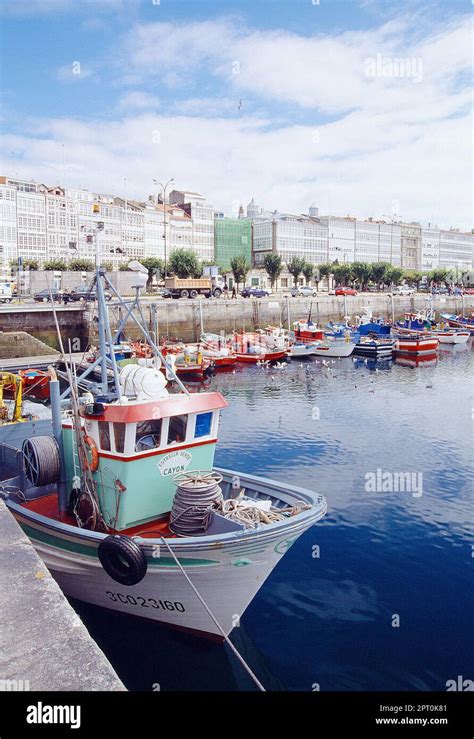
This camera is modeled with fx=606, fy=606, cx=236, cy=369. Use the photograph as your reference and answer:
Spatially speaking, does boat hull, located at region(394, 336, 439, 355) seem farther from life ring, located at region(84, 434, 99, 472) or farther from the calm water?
life ring, located at region(84, 434, 99, 472)

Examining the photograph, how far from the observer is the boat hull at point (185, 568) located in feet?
27.8

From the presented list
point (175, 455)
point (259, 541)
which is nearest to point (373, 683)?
point (259, 541)

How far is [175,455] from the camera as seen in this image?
966 centimetres

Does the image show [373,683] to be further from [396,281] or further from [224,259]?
[224,259]

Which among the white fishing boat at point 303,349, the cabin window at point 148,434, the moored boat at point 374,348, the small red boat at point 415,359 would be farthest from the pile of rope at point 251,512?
the moored boat at point 374,348

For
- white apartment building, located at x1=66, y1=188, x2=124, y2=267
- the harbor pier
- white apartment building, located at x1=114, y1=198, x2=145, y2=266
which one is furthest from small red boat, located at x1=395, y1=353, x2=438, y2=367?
white apartment building, located at x1=114, y1=198, x2=145, y2=266

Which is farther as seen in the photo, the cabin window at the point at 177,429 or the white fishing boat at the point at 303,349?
the white fishing boat at the point at 303,349

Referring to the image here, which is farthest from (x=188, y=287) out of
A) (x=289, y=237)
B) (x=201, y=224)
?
(x=289, y=237)

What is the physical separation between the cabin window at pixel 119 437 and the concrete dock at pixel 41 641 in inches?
144

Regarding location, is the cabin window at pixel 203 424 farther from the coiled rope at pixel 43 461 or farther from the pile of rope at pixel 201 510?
the coiled rope at pixel 43 461

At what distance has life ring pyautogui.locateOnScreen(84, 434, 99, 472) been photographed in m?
9.50

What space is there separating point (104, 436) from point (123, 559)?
192cm

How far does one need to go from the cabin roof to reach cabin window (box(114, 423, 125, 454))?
0.56ft

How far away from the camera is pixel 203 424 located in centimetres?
991
